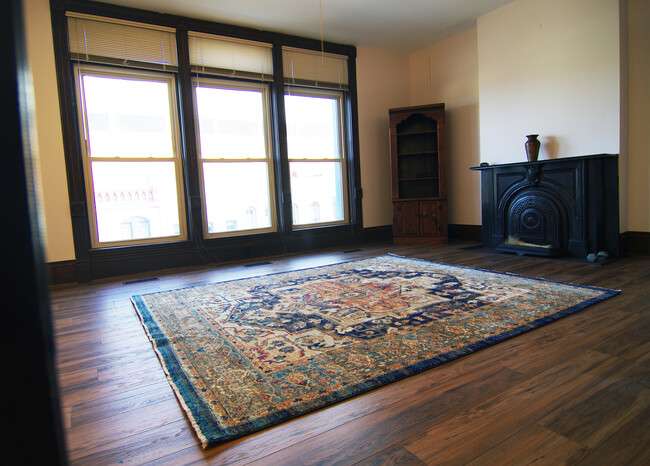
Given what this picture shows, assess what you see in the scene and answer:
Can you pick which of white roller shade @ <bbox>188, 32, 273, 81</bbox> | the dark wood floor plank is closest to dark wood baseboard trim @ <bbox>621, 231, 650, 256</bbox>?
the dark wood floor plank

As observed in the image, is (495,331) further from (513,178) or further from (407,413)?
(513,178)

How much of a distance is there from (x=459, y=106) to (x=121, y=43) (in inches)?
183

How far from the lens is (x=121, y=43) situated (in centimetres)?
446

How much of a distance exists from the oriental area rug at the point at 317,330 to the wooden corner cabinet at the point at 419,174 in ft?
7.14

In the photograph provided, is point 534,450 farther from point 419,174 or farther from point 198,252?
point 419,174

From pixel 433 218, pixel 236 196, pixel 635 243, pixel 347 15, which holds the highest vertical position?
pixel 347 15

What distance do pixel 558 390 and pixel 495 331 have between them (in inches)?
24.7

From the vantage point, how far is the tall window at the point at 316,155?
226 inches

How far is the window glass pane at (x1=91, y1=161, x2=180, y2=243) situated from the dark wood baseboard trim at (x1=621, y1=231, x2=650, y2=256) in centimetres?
522

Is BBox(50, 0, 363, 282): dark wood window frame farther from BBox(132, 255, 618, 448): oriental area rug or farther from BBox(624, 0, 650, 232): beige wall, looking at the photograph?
BBox(624, 0, 650, 232): beige wall

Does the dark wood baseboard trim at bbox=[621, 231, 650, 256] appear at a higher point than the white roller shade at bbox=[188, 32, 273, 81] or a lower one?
lower

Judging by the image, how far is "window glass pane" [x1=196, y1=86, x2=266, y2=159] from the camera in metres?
5.07

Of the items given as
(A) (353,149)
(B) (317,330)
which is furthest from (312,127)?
(B) (317,330)

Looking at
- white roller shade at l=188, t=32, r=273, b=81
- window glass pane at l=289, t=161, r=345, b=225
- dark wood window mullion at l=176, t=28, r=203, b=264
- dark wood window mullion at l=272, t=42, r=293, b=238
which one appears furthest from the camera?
window glass pane at l=289, t=161, r=345, b=225
